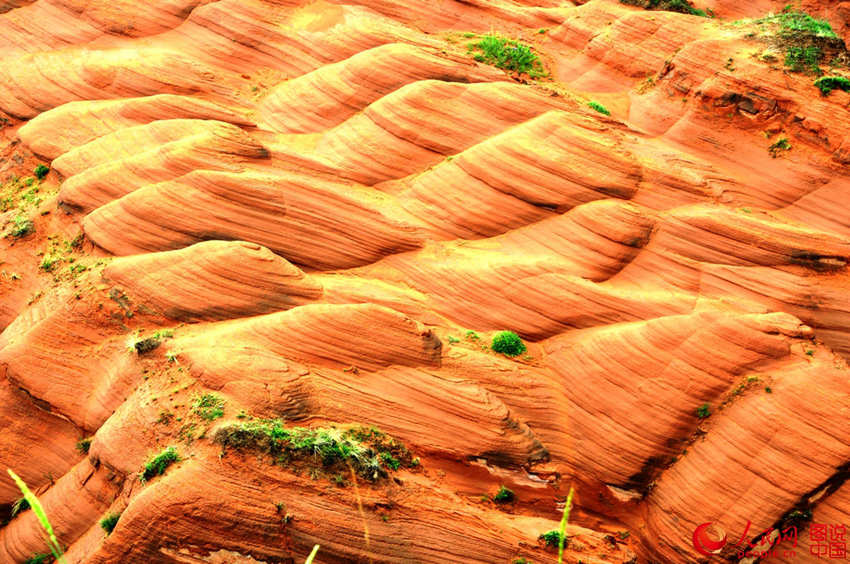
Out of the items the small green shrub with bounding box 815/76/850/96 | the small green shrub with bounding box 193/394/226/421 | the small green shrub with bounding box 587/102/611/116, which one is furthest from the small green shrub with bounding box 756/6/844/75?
the small green shrub with bounding box 193/394/226/421

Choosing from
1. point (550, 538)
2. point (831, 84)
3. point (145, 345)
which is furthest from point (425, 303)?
point (831, 84)

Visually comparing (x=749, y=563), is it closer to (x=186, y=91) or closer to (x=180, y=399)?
(x=180, y=399)

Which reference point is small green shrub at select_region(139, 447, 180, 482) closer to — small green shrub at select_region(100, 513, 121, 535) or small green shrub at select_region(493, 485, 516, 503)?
small green shrub at select_region(100, 513, 121, 535)

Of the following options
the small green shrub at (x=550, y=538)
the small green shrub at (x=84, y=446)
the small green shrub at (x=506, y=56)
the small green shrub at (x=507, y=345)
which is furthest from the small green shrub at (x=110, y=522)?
the small green shrub at (x=506, y=56)

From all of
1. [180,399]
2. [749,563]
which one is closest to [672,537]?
[749,563]

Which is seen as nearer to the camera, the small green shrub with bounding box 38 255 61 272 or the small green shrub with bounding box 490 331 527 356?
the small green shrub with bounding box 490 331 527 356

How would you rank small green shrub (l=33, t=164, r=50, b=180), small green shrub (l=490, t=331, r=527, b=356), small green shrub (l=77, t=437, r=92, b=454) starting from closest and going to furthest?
small green shrub (l=77, t=437, r=92, b=454), small green shrub (l=490, t=331, r=527, b=356), small green shrub (l=33, t=164, r=50, b=180)
